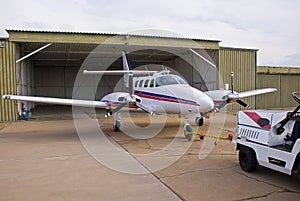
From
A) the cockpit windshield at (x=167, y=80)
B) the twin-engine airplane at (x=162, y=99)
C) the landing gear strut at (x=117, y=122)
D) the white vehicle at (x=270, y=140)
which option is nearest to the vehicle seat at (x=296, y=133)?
the white vehicle at (x=270, y=140)

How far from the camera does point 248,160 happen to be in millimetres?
5250

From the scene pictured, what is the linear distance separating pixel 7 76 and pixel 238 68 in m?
15.9

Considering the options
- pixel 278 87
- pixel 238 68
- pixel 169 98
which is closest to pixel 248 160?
pixel 169 98

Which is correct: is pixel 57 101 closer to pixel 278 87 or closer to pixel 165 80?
pixel 165 80

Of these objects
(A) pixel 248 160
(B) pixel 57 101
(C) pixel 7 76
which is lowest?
(A) pixel 248 160

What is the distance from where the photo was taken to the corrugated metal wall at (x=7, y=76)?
14.4 m

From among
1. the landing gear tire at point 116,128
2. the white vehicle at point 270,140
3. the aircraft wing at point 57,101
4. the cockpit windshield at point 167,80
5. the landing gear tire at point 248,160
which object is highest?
the cockpit windshield at point 167,80

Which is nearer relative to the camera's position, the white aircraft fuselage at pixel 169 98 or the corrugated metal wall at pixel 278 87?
the white aircraft fuselage at pixel 169 98

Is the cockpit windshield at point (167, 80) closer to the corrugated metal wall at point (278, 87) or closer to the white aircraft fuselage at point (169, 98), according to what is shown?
the white aircraft fuselage at point (169, 98)

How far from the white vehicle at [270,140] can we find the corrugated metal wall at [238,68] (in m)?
13.7

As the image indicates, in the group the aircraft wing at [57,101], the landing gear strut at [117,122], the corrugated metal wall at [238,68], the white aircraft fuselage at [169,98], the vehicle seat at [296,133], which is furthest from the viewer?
the corrugated metal wall at [238,68]

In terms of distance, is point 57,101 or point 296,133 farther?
point 57,101

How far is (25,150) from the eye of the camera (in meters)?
7.89

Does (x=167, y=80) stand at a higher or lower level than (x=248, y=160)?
higher
